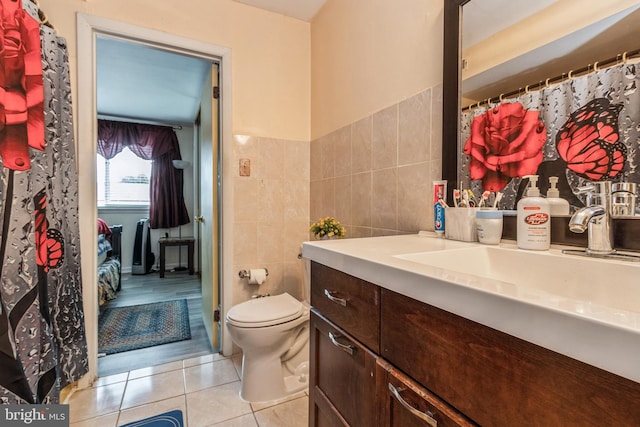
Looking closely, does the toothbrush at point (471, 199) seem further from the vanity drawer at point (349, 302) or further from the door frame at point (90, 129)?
the door frame at point (90, 129)

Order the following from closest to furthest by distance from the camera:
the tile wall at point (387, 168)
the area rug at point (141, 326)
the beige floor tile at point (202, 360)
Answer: the tile wall at point (387, 168)
the beige floor tile at point (202, 360)
the area rug at point (141, 326)

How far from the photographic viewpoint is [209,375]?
1666 mm

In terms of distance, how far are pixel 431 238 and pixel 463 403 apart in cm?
67

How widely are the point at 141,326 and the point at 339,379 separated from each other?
7.13 ft

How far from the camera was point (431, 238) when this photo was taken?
107cm

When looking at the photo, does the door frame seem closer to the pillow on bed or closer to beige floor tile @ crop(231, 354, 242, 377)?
beige floor tile @ crop(231, 354, 242, 377)

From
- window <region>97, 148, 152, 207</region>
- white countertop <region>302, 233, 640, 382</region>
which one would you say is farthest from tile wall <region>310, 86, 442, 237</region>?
window <region>97, 148, 152, 207</region>

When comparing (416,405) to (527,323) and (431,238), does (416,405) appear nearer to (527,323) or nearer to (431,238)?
(527,323)

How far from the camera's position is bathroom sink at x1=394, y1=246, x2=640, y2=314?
1.54 ft

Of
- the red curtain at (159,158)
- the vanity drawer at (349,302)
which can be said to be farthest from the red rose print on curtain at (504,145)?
the red curtain at (159,158)

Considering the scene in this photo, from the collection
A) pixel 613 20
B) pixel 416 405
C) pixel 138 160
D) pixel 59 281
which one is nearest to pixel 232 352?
pixel 59 281

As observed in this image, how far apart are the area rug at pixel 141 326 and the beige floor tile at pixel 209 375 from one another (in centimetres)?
49

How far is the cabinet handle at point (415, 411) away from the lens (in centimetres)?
51

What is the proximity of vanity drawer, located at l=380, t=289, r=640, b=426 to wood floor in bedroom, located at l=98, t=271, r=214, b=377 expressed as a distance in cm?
179
